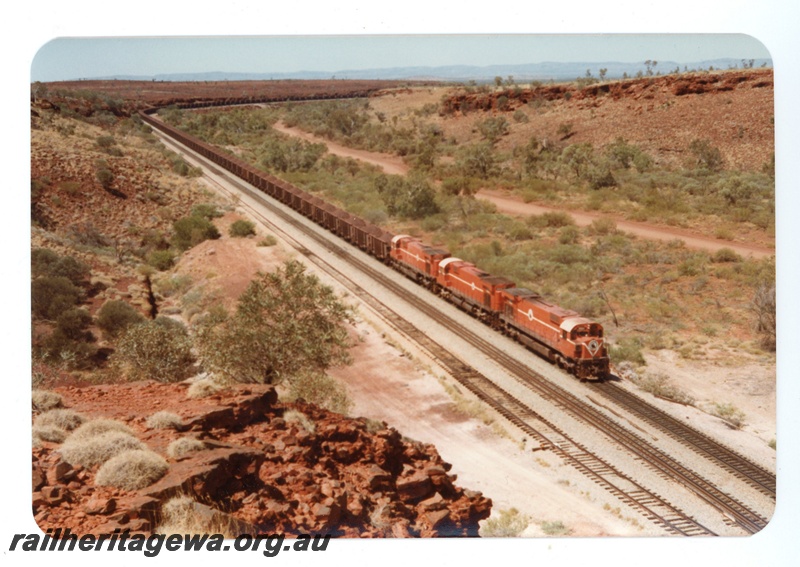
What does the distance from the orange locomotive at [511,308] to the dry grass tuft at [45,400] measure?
33.0 ft

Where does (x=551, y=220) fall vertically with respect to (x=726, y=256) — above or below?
above

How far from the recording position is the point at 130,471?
12781 mm

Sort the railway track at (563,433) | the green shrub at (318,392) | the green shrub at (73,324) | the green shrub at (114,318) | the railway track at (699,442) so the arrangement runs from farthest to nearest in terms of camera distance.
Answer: the green shrub at (114,318), the green shrub at (318,392), the green shrub at (73,324), the railway track at (699,442), the railway track at (563,433)

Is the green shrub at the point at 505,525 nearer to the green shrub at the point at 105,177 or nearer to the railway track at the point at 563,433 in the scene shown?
the railway track at the point at 563,433

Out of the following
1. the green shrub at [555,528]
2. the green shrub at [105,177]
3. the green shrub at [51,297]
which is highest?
the green shrub at [105,177]

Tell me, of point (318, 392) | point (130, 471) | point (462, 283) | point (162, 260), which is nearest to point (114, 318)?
point (162, 260)

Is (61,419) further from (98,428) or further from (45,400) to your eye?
(98,428)

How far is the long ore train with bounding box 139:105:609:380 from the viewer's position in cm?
1825

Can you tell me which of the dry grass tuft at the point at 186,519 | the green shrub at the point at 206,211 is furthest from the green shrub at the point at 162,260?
the dry grass tuft at the point at 186,519

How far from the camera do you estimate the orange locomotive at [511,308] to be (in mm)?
18094

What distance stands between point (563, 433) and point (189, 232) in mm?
9807

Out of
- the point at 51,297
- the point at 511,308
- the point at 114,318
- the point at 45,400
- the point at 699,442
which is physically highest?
the point at 51,297

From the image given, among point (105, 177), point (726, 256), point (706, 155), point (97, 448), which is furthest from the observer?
point (706, 155)

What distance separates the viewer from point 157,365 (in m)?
16.0
